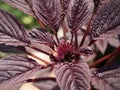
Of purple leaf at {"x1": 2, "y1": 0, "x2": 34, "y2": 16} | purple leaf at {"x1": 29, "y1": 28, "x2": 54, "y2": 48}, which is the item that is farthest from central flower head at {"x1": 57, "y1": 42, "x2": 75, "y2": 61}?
purple leaf at {"x1": 2, "y1": 0, "x2": 34, "y2": 16}

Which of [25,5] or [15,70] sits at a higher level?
[25,5]

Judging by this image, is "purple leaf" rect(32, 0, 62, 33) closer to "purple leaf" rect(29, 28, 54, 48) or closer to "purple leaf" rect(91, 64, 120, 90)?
"purple leaf" rect(29, 28, 54, 48)

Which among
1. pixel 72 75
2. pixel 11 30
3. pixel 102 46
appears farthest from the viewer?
pixel 102 46

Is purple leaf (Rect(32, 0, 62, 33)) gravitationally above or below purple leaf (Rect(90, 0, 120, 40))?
above

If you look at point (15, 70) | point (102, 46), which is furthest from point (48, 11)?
point (102, 46)

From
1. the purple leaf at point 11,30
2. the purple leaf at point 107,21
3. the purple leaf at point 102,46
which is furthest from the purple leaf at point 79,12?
the purple leaf at point 102,46

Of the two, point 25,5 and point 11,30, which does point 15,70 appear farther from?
point 25,5
